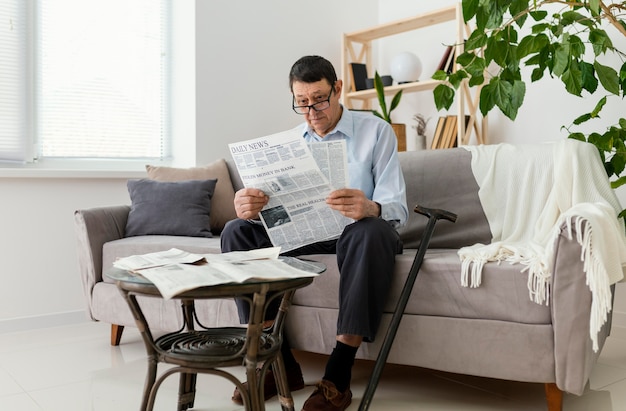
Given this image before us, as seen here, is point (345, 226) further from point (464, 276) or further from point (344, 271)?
point (464, 276)

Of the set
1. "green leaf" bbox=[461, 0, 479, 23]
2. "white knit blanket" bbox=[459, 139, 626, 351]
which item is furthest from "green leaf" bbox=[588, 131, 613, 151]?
"green leaf" bbox=[461, 0, 479, 23]

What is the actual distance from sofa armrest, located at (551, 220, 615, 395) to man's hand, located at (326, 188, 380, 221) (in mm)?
509

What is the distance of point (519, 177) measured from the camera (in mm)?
2182

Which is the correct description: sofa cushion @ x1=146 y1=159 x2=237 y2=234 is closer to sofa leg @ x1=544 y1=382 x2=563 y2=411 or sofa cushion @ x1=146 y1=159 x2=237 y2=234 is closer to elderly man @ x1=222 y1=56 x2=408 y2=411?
elderly man @ x1=222 y1=56 x2=408 y2=411

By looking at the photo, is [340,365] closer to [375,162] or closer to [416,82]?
[375,162]

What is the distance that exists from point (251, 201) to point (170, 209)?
1057 mm

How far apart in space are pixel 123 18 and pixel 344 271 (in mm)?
2279

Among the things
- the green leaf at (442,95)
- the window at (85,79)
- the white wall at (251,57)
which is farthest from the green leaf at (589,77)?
the window at (85,79)

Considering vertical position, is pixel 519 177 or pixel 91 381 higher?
pixel 519 177

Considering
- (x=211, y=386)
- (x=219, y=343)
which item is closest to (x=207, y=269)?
(x=219, y=343)

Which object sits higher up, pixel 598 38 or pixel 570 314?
pixel 598 38

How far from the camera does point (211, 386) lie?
1.97m

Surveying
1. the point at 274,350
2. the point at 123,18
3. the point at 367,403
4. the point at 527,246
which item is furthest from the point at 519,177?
the point at 123,18

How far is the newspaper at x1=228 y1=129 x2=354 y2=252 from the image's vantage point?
162 cm
